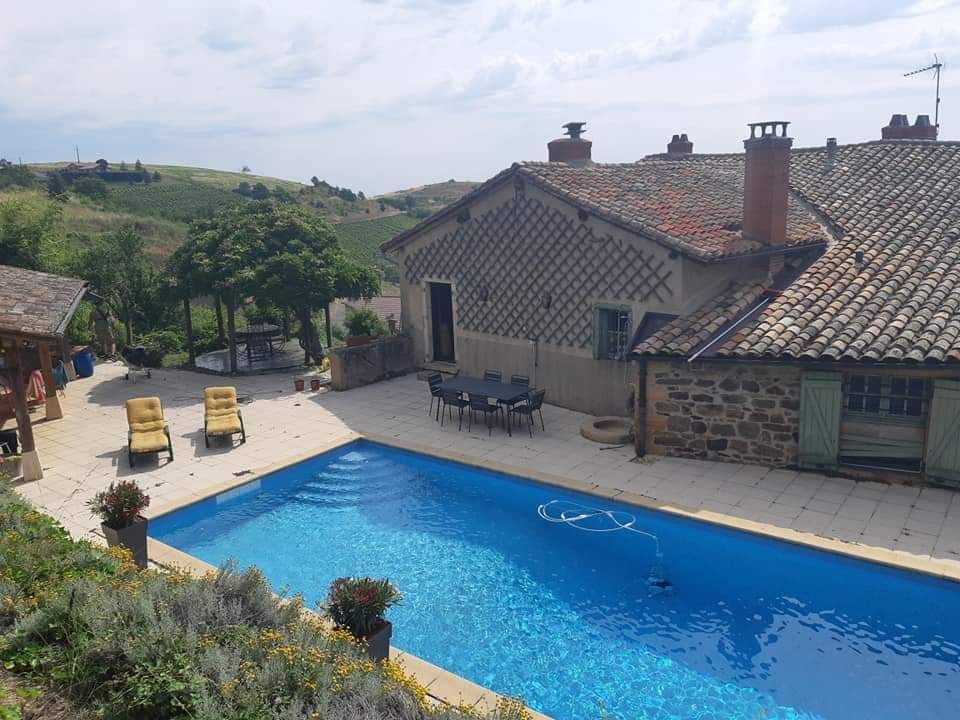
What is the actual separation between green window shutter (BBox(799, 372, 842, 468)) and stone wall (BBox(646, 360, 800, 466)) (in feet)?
0.51

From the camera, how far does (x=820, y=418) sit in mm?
11750

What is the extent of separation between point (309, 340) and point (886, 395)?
592 inches

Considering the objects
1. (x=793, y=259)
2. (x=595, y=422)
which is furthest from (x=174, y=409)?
(x=793, y=259)

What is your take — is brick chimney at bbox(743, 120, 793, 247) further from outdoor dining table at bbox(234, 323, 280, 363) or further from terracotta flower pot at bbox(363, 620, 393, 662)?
outdoor dining table at bbox(234, 323, 280, 363)

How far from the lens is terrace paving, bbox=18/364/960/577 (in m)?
10.4

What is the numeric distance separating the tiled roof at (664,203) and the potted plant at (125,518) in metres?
9.94

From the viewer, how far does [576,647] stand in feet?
26.3

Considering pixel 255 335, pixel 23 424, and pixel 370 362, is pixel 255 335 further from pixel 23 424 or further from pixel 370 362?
pixel 23 424

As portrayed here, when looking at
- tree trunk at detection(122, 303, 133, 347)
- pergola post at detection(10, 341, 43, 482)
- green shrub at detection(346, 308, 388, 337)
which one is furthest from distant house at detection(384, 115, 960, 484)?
tree trunk at detection(122, 303, 133, 347)

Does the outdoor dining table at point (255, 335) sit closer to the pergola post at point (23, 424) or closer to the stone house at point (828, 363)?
the pergola post at point (23, 424)

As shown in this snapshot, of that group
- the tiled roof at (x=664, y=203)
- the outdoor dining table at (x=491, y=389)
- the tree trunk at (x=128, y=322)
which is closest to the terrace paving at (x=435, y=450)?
the outdoor dining table at (x=491, y=389)

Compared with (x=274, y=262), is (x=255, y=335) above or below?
below

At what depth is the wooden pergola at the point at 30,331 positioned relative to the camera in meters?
12.5

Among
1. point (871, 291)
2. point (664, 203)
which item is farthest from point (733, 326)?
point (664, 203)
